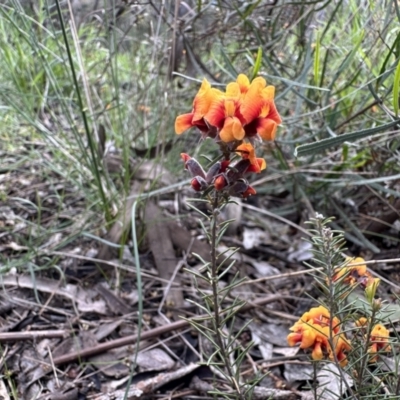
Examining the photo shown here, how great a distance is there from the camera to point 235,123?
0.59m

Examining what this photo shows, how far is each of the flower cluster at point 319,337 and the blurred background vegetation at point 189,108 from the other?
538 millimetres

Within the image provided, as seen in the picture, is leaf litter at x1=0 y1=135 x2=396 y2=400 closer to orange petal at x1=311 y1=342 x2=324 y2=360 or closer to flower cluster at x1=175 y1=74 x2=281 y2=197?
orange petal at x1=311 y1=342 x2=324 y2=360

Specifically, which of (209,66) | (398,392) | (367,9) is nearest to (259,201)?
(209,66)

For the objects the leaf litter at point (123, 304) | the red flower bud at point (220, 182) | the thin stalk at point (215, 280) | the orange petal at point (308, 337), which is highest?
the red flower bud at point (220, 182)

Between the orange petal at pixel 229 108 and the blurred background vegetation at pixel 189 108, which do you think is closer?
the orange petal at pixel 229 108

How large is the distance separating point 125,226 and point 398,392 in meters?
0.74

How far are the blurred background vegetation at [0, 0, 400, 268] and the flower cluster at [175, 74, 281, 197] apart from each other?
1.84 feet

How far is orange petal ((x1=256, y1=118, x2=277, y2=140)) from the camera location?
0.60 meters

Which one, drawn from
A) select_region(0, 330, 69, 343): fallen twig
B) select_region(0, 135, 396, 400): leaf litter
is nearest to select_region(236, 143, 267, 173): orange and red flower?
select_region(0, 135, 396, 400): leaf litter

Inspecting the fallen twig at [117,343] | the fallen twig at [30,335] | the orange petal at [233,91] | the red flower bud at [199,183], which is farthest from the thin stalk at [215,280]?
the fallen twig at [30,335]

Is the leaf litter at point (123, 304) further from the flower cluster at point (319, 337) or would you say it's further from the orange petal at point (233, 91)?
the orange petal at point (233, 91)

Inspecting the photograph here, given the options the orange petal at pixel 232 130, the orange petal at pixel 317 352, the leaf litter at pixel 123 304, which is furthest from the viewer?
the leaf litter at pixel 123 304

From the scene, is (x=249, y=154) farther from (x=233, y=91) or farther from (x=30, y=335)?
(x=30, y=335)

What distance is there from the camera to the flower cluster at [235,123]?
0.60 metres
